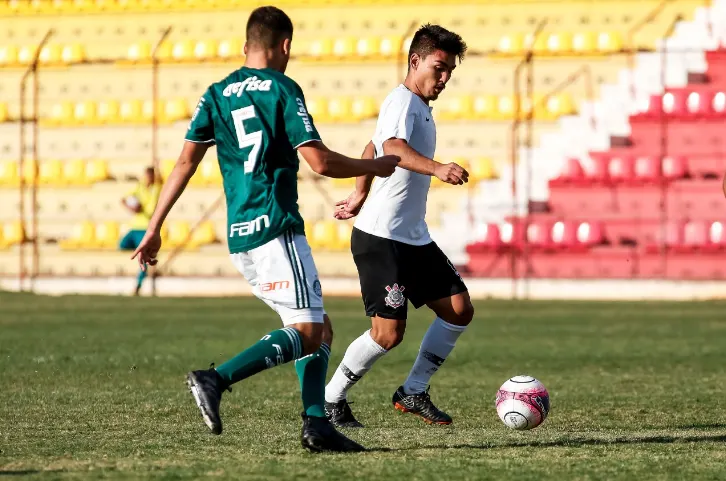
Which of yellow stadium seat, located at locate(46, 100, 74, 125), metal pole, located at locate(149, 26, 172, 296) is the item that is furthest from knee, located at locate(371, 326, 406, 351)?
yellow stadium seat, located at locate(46, 100, 74, 125)

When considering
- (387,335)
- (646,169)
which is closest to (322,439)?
(387,335)

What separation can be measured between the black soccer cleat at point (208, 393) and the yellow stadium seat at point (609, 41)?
63.1ft

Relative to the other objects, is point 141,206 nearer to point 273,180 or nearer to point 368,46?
point 368,46

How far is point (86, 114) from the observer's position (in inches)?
1041

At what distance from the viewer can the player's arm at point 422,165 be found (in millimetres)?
6480

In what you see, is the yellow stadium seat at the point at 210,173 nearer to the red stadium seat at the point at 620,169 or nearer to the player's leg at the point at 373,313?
the red stadium seat at the point at 620,169

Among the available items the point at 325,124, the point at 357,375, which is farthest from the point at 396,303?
the point at 325,124

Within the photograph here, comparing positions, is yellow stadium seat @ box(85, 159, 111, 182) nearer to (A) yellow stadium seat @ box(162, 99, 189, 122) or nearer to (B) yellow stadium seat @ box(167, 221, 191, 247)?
(A) yellow stadium seat @ box(162, 99, 189, 122)

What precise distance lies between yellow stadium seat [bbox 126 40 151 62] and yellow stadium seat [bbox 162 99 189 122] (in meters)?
1.08

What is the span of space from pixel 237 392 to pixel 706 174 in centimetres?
1432

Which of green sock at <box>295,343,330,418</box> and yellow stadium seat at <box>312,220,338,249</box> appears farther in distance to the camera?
yellow stadium seat at <box>312,220,338,249</box>

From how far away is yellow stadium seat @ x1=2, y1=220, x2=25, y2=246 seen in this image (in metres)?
24.5

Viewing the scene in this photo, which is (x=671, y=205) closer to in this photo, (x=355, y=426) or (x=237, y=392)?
(x=237, y=392)

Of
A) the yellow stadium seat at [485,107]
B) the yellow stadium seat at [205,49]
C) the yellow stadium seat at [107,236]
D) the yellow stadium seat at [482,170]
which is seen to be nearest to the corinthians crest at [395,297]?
the yellow stadium seat at [482,170]
